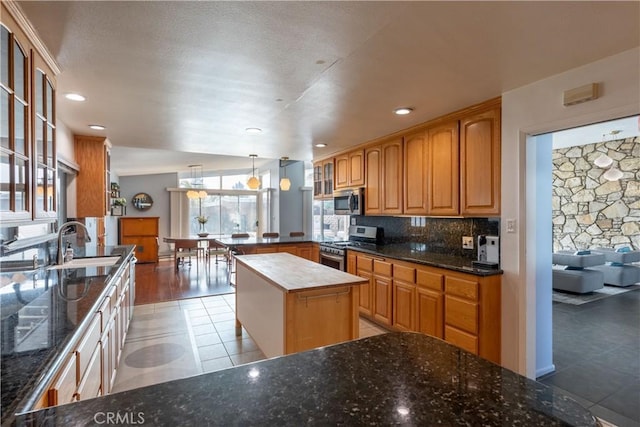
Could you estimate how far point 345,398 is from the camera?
0.73 metres

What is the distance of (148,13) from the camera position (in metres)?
1.56

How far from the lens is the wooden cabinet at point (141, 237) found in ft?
28.4

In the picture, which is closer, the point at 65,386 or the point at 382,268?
the point at 65,386

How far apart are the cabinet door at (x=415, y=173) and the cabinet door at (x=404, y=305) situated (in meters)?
0.85

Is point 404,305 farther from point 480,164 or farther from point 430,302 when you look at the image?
point 480,164

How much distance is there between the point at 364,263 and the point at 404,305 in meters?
0.79

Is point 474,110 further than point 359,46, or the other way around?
point 474,110

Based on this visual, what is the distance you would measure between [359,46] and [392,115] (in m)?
1.50

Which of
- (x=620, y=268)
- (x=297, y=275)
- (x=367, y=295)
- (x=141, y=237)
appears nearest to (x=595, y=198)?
(x=620, y=268)

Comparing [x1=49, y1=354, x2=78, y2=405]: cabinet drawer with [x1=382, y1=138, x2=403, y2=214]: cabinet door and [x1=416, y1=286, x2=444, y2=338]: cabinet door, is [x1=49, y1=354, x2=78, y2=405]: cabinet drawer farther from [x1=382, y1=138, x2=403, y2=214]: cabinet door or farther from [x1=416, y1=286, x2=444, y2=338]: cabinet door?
[x1=382, y1=138, x2=403, y2=214]: cabinet door

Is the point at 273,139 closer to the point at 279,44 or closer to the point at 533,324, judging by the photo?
the point at 279,44

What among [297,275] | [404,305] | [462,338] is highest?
[297,275]

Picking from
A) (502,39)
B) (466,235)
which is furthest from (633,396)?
(502,39)

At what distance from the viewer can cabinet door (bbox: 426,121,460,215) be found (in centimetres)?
320
